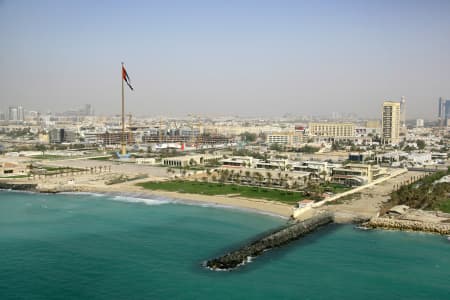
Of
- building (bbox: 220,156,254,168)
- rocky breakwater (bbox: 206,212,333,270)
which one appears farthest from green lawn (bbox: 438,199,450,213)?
building (bbox: 220,156,254,168)

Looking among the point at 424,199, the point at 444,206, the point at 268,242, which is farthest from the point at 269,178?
the point at 268,242

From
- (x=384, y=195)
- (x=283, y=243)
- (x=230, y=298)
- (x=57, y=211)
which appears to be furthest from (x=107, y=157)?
(x=230, y=298)

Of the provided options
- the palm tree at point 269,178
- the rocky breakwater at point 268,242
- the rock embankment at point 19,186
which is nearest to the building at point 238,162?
the palm tree at point 269,178

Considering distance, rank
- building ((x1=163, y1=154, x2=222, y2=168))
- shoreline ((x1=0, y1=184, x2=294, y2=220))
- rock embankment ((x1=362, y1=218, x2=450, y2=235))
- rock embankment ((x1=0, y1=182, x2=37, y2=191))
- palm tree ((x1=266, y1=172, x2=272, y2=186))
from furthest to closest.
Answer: building ((x1=163, y1=154, x2=222, y2=168)) → palm tree ((x1=266, y1=172, x2=272, y2=186)) → rock embankment ((x1=0, y1=182, x2=37, y2=191)) → shoreline ((x1=0, y1=184, x2=294, y2=220)) → rock embankment ((x1=362, y1=218, x2=450, y2=235))

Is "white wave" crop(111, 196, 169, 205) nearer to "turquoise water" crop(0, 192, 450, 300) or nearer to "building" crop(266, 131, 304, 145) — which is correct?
"turquoise water" crop(0, 192, 450, 300)

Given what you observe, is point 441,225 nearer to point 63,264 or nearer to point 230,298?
point 230,298

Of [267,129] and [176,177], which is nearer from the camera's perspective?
[176,177]
